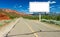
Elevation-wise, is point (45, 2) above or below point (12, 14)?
above

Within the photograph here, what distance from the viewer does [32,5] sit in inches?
2530

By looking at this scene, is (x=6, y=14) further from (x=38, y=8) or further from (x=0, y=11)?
(x=38, y=8)

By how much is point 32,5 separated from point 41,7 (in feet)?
10.9

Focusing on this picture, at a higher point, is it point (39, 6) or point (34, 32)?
point (39, 6)

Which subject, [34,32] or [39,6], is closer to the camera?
[34,32]

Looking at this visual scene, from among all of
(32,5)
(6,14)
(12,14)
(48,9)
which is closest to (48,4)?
(48,9)

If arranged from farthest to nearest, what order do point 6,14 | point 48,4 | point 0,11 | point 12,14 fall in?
point 12,14 → point 6,14 → point 0,11 → point 48,4

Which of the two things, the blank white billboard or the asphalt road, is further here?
the blank white billboard

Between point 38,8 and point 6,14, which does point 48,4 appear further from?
point 6,14

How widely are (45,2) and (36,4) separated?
2.93m

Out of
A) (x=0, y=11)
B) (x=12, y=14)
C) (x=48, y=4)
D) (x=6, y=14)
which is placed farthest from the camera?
(x=12, y=14)

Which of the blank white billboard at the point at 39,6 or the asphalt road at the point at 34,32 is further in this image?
the blank white billboard at the point at 39,6

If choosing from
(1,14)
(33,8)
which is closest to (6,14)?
(1,14)

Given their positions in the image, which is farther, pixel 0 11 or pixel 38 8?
pixel 0 11
